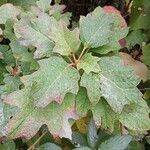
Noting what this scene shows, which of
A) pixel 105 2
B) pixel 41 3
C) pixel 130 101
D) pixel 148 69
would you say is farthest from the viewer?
pixel 105 2

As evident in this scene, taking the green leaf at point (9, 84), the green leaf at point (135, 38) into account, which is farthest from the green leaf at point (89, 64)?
the green leaf at point (135, 38)

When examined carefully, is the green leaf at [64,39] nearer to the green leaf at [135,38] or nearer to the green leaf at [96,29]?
the green leaf at [96,29]

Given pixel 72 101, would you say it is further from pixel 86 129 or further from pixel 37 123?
pixel 86 129

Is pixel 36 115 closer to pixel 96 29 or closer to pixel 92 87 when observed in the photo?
pixel 92 87

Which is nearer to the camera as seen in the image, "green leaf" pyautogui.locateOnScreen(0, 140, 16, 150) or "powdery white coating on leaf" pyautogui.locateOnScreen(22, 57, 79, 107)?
"powdery white coating on leaf" pyautogui.locateOnScreen(22, 57, 79, 107)

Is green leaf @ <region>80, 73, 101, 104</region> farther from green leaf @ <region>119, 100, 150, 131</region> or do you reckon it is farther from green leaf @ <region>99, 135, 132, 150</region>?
green leaf @ <region>99, 135, 132, 150</region>

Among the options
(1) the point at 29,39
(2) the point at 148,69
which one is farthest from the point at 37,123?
(2) the point at 148,69

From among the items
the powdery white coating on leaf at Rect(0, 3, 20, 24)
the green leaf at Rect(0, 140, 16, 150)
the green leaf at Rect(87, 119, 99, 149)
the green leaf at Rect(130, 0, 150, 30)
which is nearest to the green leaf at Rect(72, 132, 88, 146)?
the green leaf at Rect(87, 119, 99, 149)
